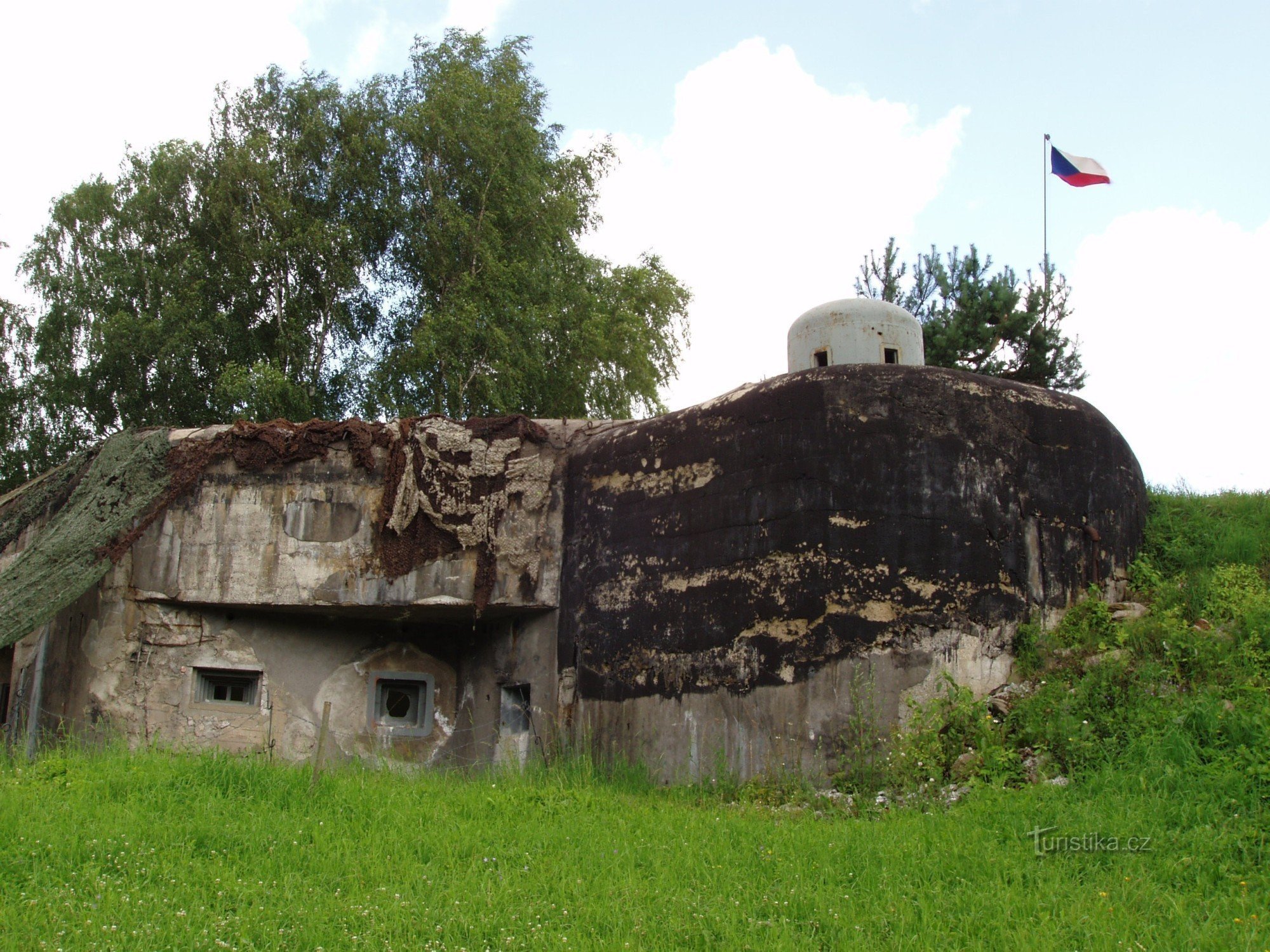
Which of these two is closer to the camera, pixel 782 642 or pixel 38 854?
pixel 38 854

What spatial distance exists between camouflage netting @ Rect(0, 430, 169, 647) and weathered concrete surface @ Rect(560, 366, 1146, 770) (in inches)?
172

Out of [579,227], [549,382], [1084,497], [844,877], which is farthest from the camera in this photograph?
[579,227]

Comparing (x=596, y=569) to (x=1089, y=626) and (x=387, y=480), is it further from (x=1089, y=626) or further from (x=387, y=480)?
(x=1089, y=626)

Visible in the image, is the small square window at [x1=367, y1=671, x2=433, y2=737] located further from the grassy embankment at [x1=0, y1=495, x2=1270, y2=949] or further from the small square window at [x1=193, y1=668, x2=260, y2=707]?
the grassy embankment at [x1=0, y1=495, x2=1270, y2=949]

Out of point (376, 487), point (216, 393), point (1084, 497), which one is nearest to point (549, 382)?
point (216, 393)

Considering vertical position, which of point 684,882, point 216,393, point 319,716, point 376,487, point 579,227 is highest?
point 579,227

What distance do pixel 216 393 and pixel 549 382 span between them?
5143mm

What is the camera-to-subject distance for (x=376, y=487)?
34.1ft

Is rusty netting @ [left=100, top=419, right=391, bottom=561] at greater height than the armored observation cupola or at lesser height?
lesser

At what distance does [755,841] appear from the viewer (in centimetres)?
632

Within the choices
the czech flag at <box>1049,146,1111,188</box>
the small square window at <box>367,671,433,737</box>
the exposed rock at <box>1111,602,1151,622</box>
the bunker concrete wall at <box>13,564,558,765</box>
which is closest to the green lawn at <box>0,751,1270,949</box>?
the exposed rock at <box>1111,602,1151,622</box>

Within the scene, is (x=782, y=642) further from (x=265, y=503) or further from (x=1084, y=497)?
(x=265, y=503)

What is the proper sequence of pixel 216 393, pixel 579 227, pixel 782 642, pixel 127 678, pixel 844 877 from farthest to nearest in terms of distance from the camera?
pixel 579 227, pixel 216 393, pixel 127 678, pixel 782 642, pixel 844 877

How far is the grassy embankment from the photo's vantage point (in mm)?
5090
